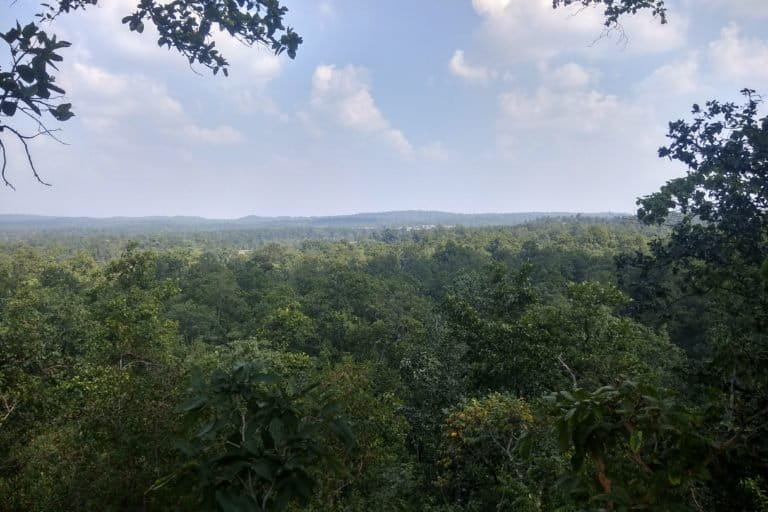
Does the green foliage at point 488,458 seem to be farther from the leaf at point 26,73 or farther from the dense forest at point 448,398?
the leaf at point 26,73

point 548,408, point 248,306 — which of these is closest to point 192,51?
point 548,408

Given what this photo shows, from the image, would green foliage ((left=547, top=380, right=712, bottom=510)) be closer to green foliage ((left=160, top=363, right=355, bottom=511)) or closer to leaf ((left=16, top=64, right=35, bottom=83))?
green foliage ((left=160, top=363, right=355, bottom=511))

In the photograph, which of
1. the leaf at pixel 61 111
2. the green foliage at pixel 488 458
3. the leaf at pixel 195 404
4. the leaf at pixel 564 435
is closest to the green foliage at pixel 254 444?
the leaf at pixel 195 404

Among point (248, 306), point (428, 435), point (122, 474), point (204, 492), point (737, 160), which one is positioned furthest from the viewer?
point (248, 306)

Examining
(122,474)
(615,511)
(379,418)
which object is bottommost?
(379,418)

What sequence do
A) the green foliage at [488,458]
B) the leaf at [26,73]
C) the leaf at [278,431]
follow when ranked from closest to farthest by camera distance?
→ the leaf at [278,431]
the leaf at [26,73]
the green foliage at [488,458]

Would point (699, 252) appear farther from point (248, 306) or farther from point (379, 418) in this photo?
point (248, 306)

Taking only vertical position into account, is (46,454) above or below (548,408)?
below

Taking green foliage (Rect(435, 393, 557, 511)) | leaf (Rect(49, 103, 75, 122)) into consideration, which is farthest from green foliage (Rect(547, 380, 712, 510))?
green foliage (Rect(435, 393, 557, 511))

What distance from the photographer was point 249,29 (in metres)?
2.84

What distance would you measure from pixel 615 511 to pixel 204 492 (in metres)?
1.19

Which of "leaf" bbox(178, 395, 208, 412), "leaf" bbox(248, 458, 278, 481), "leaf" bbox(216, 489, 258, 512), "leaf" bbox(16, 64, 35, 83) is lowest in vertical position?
"leaf" bbox(216, 489, 258, 512)

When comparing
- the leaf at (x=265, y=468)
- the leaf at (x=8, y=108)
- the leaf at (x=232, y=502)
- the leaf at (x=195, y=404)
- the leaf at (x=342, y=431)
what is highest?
the leaf at (x=8, y=108)

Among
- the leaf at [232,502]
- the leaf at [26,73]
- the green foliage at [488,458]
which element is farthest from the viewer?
the green foliage at [488,458]
